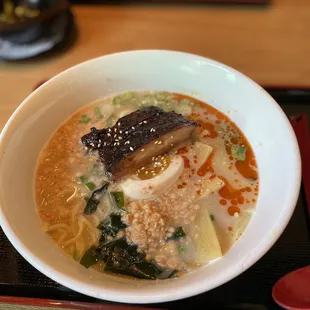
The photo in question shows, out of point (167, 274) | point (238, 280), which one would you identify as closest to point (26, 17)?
point (167, 274)

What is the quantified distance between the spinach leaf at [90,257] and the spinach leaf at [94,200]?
0.51 feet

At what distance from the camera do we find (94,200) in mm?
1440

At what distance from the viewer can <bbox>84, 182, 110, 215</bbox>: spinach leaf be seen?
4.66 feet

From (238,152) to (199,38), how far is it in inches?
40.5

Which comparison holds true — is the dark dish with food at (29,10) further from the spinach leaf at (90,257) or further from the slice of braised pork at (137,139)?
the spinach leaf at (90,257)

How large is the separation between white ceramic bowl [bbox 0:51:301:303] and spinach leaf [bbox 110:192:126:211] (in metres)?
0.25

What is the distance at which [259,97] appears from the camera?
5.00 ft

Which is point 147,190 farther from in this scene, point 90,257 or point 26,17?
point 26,17

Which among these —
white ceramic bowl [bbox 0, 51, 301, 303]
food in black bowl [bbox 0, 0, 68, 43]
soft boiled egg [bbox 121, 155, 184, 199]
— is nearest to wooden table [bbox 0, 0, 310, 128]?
food in black bowl [bbox 0, 0, 68, 43]

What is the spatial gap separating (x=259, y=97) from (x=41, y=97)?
811 millimetres

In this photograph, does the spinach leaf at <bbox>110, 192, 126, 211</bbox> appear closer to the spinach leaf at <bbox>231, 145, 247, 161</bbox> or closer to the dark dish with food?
the spinach leaf at <bbox>231, 145, 247, 161</bbox>

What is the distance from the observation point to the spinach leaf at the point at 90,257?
4.14ft

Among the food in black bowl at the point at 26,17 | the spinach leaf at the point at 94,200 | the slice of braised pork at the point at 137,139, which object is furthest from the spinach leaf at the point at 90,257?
the food in black bowl at the point at 26,17

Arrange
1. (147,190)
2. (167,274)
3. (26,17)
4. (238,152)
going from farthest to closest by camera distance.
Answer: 1. (26,17)
2. (238,152)
3. (147,190)
4. (167,274)
